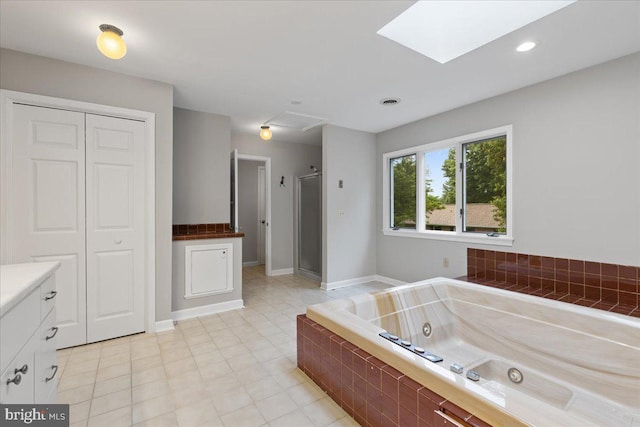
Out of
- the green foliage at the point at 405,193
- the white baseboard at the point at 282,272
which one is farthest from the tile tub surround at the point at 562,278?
the white baseboard at the point at 282,272

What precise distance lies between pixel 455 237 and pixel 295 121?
2580mm

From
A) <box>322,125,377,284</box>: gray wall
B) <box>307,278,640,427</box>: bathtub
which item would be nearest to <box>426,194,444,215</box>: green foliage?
<box>322,125,377,284</box>: gray wall

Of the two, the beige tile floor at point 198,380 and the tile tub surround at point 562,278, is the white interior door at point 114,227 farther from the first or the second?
the tile tub surround at point 562,278

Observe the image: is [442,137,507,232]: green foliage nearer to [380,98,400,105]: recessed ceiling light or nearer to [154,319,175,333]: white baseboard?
[380,98,400,105]: recessed ceiling light

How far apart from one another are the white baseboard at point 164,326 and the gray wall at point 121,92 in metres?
0.05

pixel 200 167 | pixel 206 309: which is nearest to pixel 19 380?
pixel 206 309

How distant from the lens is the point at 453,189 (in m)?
3.57

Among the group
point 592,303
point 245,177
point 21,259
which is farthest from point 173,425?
point 245,177

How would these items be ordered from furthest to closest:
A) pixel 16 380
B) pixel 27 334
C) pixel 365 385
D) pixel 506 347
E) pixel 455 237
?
1. pixel 455 237
2. pixel 506 347
3. pixel 365 385
4. pixel 27 334
5. pixel 16 380

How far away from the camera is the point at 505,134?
3.00m

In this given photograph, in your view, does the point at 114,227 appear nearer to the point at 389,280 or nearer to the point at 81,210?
the point at 81,210

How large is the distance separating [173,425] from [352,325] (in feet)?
3.56

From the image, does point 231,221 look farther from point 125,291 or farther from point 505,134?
point 505,134

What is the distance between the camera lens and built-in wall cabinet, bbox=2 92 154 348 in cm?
221
